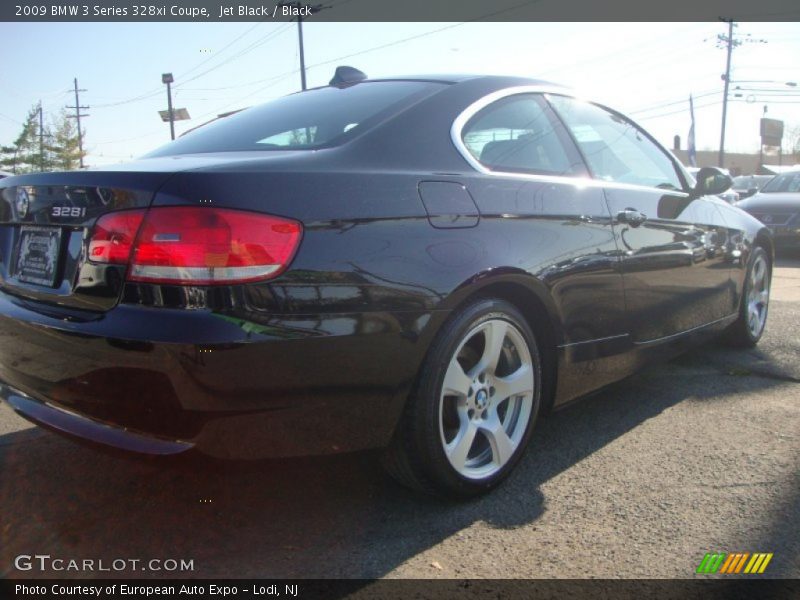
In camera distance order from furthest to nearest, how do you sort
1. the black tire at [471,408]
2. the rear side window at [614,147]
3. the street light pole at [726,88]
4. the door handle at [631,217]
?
the street light pole at [726,88]
the rear side window at [614,147]
the door handle at [631,217]
the black tire at [471,408]

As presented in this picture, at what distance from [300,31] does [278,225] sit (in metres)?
31.4

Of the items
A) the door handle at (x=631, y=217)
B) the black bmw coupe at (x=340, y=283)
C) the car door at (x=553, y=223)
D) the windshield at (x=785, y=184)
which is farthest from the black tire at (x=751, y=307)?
the windshield at (x=785, y=184)

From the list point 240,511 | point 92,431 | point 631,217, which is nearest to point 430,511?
point 240,511

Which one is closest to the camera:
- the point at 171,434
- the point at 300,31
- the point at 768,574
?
the point at 171,434

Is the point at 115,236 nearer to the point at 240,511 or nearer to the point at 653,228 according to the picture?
the point at 240,511

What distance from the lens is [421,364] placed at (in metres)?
2.22

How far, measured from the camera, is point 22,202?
2.27 meters

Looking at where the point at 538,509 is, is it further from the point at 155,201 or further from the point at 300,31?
the point at 300,31

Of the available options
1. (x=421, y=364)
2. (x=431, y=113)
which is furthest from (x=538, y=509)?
(x=431, y=113)

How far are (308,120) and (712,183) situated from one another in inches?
97.5

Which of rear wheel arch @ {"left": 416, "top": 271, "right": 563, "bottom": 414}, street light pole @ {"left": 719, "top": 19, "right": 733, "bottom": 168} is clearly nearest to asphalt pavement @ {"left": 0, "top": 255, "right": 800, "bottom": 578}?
rear wheel arch @ {"left": 416, "top": 271, "right": 563, "bottom": 414}

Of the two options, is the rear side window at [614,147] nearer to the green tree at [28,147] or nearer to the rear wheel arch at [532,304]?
the rear wheel arch at [532,304]

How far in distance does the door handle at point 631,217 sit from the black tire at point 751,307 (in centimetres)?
158

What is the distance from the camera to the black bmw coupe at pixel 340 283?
1.84 metres
